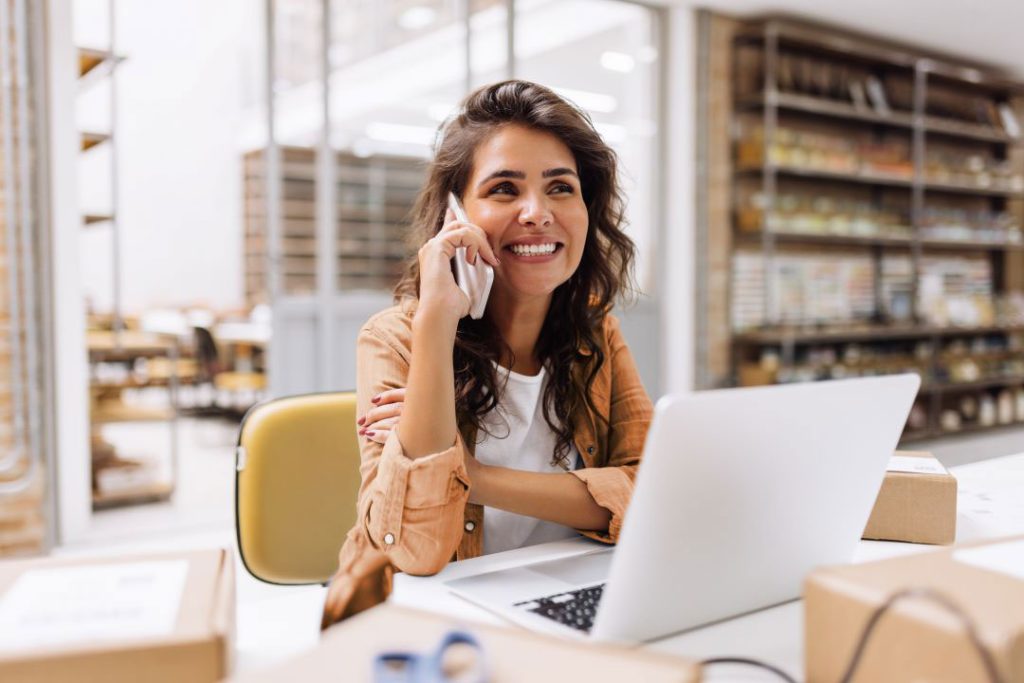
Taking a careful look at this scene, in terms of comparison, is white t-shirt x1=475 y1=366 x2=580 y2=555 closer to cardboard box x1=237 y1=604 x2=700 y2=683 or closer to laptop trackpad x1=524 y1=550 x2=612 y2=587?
laptop trackpad x1=524 y1=550 x2=612 y2=587

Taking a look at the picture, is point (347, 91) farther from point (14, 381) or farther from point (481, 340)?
point (481, 340)

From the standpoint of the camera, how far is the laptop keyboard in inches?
33.8

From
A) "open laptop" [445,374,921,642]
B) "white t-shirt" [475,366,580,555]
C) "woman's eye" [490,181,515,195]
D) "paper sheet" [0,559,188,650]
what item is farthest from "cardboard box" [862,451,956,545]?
"paper sheet" [0,559,188,650]

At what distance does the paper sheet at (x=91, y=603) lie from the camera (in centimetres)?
64

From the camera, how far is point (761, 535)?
0.81m

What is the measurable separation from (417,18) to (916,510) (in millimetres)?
4001

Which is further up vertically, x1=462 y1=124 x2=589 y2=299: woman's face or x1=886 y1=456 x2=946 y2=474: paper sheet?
x1=462 y1=124 x2=589 y2=299: woman's face

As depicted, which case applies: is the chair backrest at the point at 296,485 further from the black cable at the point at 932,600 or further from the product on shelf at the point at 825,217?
the product on shelf at the point at 825,217

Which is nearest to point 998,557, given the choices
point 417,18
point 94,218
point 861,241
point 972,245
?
point 94,218

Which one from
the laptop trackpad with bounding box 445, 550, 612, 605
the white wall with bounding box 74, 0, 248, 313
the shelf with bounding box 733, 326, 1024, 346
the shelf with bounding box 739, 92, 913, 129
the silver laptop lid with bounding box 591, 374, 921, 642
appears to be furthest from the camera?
the white wall with bounding box 74, 0, 248, 313

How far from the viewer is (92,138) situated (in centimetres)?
338

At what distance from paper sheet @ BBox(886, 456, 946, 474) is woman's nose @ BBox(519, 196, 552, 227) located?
2.10 feet

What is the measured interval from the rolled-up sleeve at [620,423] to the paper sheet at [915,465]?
39 cm

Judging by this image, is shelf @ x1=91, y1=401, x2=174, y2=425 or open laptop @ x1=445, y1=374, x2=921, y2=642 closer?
open laptop @ x1=445, y1=374, x2=921, y2=642
